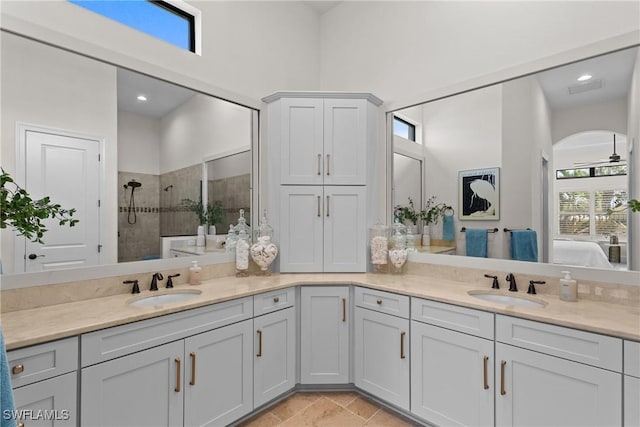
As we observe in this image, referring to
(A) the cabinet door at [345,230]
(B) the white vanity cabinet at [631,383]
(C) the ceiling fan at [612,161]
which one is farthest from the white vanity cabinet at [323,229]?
(B) the white vanity cabinet at [631,383]

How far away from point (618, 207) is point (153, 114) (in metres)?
2.89

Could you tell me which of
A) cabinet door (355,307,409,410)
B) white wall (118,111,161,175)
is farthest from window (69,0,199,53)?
cabinet door (355,307,409,410)

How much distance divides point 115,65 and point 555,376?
2.93m

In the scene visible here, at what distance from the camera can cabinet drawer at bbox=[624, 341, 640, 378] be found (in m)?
1.28

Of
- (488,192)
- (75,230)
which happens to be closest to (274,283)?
(75,230)

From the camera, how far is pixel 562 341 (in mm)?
1455

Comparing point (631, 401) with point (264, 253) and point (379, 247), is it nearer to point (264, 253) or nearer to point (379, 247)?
point (379, 247)

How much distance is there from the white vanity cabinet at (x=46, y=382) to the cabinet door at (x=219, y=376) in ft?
1.63

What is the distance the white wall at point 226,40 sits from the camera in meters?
1.71

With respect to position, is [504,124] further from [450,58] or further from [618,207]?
[618,207]

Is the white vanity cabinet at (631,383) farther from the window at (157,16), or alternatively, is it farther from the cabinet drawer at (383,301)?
the window at (157,16)

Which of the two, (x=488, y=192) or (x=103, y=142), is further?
(x=488, y=192)

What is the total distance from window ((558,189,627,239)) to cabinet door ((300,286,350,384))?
4.88 feet

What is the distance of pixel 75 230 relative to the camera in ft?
5.77
